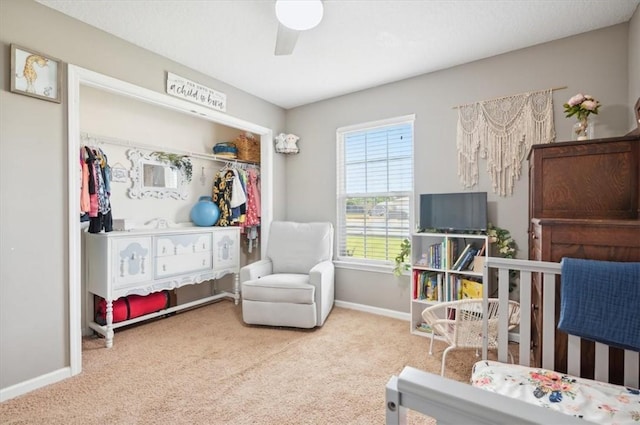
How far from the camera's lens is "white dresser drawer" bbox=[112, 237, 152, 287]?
2701mm

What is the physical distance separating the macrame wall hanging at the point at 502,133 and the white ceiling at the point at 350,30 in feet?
1.50

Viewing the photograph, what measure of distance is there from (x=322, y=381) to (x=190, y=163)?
3025mm

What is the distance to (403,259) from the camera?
10.3ft

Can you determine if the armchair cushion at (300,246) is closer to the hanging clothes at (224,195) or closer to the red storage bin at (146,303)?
the hanging clothes at (224,195)

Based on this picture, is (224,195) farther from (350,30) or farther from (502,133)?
(502,133)

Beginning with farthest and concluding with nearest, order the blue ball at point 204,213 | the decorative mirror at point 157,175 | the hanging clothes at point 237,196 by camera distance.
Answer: the hanging clothes at point 237,196 → the blue ball at point 204,213 → the decorative mirror at point 157,175

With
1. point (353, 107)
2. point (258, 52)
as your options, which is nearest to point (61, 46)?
point (258, 52)

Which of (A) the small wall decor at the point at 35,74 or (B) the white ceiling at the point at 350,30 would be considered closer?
(A) the small wall decor at the point at 35,74

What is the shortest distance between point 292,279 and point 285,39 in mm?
2163

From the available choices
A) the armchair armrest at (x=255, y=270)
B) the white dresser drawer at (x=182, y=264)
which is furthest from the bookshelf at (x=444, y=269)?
the white dresser drawer at (x=182, y=264)

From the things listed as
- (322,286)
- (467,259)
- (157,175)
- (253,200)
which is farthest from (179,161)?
(467,259)

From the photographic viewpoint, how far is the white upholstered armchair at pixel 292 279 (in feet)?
9.64

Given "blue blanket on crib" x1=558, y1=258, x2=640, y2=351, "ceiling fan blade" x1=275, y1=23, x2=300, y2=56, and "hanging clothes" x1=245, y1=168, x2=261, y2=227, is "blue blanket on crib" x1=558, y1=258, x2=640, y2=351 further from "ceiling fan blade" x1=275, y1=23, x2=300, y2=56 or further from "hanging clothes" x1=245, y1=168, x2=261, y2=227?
"hanging clothes" x1=245, y1=168, x2=261, y2=227

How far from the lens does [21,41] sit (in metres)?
1.97
